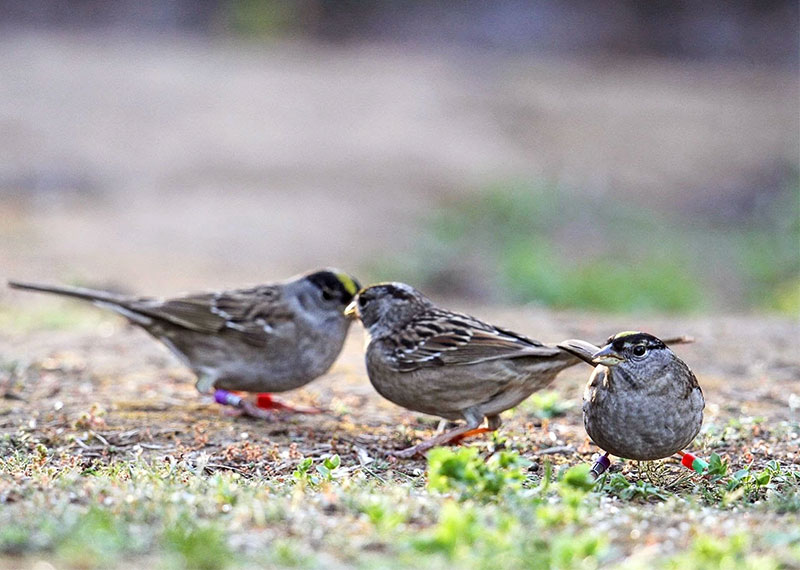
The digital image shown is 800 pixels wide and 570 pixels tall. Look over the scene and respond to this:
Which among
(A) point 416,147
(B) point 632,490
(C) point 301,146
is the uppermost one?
(B) point 632,490

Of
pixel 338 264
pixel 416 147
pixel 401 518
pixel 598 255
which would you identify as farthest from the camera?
pixel 416 147

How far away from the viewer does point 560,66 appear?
2442 centimetres

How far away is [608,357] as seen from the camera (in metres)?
5.22

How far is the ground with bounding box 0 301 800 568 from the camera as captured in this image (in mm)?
3904

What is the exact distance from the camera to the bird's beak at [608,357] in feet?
17.1

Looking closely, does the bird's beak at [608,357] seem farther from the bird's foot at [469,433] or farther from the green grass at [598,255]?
the green grass at [598,255]

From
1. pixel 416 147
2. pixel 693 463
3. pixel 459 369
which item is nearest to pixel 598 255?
pixel 416 147

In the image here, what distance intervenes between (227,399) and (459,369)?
5.40 feet

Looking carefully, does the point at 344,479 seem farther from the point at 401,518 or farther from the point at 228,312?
the point at 228,312

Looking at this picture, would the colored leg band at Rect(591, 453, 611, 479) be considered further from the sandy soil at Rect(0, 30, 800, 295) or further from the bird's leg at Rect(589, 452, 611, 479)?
the sandy soil at Rect(0, 30, 800, 295)

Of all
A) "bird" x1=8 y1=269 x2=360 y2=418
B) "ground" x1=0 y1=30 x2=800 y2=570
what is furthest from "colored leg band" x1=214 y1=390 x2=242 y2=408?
"ground" x1=0 y1=30 x2=800 y2=570

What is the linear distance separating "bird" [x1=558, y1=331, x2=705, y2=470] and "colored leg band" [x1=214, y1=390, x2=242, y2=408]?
8.14 feet

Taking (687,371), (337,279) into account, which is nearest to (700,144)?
(337,279)

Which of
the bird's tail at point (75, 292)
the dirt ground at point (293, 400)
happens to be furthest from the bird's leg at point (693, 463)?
the bird's tail at point (75, 292)
